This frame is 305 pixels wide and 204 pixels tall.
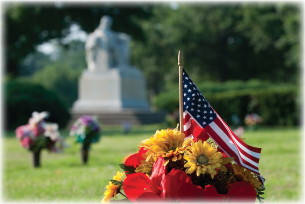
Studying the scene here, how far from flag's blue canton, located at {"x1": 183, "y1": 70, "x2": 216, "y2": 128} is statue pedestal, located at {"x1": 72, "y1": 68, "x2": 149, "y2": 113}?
59.5 feet

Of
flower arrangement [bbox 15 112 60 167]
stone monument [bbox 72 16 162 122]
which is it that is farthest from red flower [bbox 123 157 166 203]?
stone monument [bbox 72 16 162 122]

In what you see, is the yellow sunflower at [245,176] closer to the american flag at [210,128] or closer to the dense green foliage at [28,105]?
the american flag at [210,128]

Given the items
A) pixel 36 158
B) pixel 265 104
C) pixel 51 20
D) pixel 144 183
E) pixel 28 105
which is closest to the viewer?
pixel 144 183

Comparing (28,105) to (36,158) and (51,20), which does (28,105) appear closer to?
(51,20)

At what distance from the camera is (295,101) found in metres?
18.0

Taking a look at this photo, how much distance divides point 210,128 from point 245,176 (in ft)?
1.08

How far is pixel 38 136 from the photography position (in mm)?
7348

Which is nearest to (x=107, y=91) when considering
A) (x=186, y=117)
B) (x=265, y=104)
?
(x=265, y=104)

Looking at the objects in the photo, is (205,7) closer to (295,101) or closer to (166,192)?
(295,101)

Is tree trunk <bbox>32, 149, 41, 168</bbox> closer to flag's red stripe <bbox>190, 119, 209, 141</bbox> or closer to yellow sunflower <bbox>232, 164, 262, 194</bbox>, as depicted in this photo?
flag's red stripe <bbox>190, 119, 209, 141</bbox>

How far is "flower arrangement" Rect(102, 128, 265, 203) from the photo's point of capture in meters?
1.84

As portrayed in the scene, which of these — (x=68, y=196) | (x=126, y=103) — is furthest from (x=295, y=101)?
(x=68, y=196)

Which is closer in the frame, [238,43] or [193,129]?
[193,129]

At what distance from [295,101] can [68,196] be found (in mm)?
15604
